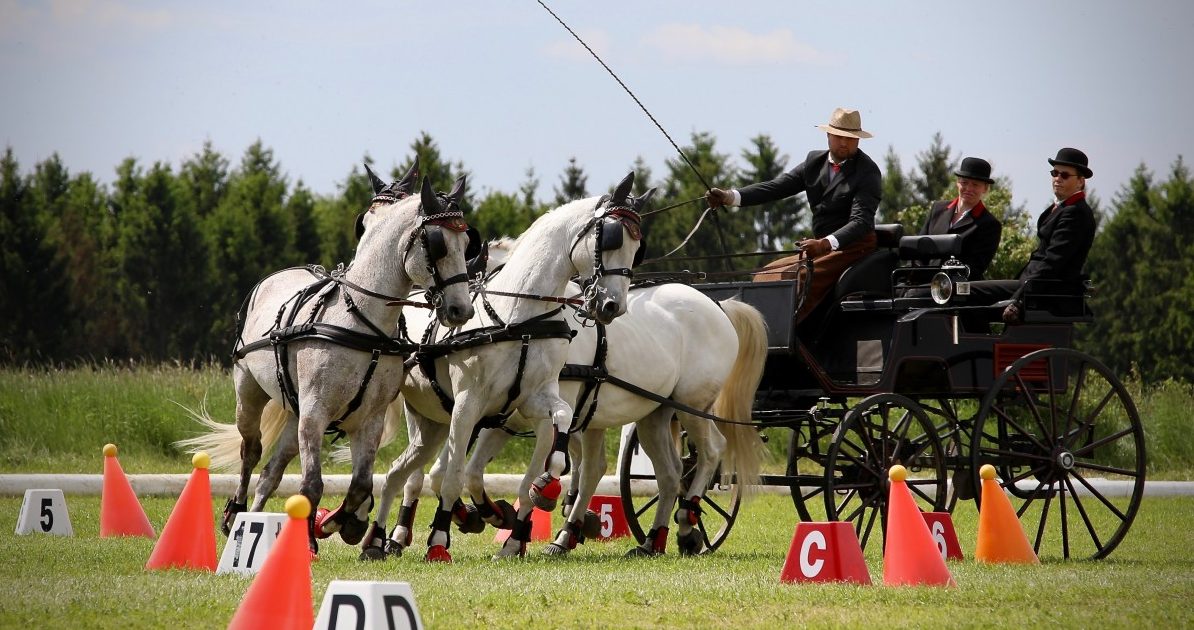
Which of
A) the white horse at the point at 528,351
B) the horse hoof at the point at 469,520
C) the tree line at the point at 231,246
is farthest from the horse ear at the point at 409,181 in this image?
the tree line at the point at 231,246

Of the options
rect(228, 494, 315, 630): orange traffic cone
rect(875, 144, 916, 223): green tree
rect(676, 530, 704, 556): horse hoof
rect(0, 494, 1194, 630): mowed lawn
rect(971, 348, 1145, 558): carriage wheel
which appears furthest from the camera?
rect(875, 144, 916, 223): green tree

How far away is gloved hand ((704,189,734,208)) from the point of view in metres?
8.84

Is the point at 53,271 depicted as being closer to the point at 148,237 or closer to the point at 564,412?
the point at 148,237

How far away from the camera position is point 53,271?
28.0 metres

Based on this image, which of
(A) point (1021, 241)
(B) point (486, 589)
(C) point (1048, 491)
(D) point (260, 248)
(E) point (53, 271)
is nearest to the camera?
(B) point (486, 589)

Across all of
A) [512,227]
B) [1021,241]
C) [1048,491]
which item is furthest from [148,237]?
[1048,491]

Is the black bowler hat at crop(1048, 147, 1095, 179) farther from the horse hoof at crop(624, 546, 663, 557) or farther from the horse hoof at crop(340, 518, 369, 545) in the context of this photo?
the horse hoof at crop(340, 518, 369, 545)

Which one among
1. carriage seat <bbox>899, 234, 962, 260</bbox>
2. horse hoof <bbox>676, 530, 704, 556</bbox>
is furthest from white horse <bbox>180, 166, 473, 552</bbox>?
carriage seat <bbox>899, 234, 962, 260</bbox>

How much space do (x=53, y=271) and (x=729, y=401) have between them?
22.0 m

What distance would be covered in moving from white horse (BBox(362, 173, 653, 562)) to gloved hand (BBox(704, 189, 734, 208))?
0.63 meters

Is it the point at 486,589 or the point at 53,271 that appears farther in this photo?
the point at 53,271

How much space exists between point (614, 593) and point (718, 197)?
347 cm

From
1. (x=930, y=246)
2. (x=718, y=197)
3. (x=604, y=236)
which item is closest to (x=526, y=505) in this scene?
(x=604, y=236)

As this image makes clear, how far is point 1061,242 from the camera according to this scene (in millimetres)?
8688
